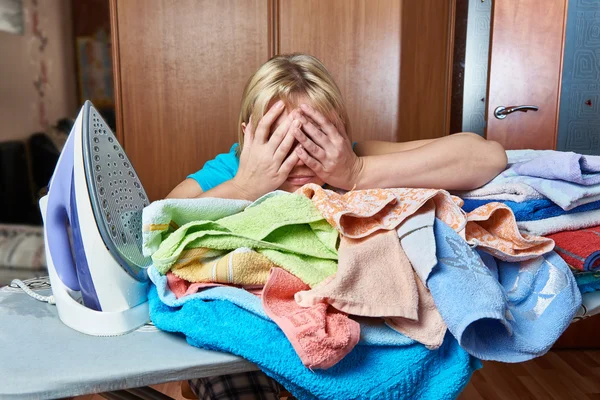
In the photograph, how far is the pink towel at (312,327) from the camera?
1.85ft

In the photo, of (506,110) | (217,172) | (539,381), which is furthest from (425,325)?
(506,110)

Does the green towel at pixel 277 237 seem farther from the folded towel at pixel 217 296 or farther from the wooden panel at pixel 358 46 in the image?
the wooden panel at pixel 358 46

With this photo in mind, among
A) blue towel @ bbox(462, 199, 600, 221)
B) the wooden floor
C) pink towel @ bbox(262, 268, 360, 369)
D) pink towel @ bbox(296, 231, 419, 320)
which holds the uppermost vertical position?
blue towel @ bbox(462, 199, 600, 221)

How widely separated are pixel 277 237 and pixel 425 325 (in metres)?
0.21

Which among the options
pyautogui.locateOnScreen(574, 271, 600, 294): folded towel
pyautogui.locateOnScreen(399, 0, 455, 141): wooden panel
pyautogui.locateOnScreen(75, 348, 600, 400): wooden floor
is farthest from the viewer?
pyautogui.locateOnScreen(399, 0, 455, 141): wooden panel

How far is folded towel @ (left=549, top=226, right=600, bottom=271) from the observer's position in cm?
74

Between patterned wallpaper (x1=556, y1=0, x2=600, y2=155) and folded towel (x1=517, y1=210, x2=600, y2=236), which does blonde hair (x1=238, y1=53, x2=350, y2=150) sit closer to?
folded towel (x1=517, y1=210, x2=600, y2=236)

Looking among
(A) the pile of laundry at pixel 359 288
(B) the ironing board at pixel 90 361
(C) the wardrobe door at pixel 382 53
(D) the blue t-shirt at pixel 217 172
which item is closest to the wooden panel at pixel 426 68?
(C) the wardrobe door at pixel 382 53

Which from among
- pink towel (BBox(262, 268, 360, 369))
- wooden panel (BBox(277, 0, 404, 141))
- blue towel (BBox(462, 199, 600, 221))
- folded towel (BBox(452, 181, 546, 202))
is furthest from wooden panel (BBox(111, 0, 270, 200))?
pink towel (BBox(262, 268, 360, 369))

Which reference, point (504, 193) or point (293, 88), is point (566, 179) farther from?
point (293, 88)

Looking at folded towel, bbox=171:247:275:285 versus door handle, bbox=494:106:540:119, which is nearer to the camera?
folded towel, bbox=171:247:275:285

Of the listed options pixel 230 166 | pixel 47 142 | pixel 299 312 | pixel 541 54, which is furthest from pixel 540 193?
pixel 47 142

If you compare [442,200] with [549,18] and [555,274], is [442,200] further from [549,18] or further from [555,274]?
[549,18]

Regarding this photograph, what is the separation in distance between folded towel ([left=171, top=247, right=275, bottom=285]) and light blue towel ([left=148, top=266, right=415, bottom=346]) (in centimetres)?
2
